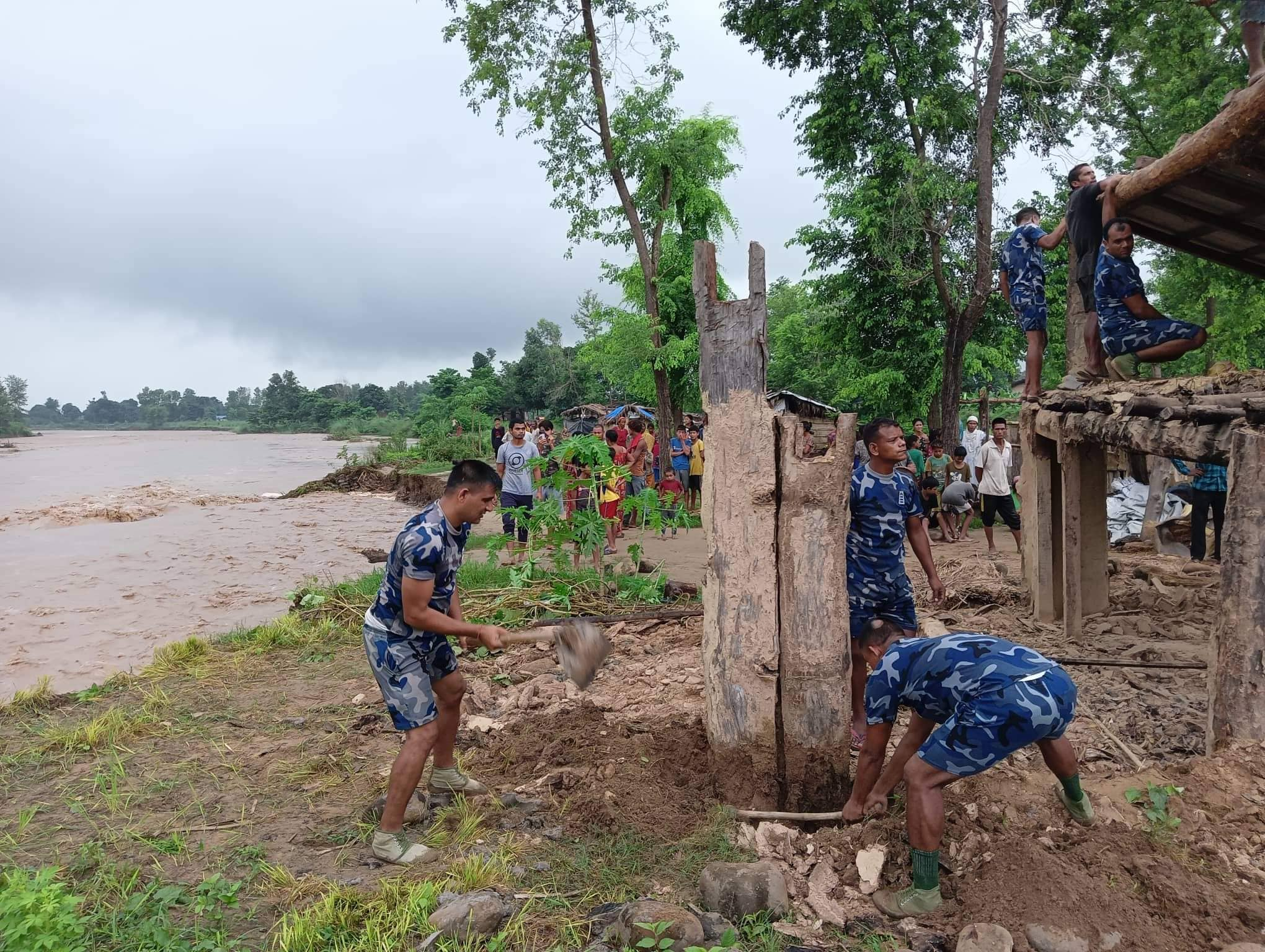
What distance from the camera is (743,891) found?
3.09 m

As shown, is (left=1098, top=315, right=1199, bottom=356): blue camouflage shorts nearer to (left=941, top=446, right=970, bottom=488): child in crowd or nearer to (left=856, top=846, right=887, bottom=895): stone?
(left=856, top=846, right=887, bottom=895): stone

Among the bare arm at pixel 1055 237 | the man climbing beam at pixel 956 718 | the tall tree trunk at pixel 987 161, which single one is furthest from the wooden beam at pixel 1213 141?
the tall tree trunk at pixel 987 161

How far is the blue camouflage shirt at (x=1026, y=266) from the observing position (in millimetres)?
6465

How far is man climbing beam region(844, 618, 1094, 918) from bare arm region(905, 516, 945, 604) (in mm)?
1206

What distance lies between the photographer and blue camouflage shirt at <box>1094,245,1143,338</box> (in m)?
5.48

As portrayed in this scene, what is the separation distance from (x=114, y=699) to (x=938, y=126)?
13.3 metres

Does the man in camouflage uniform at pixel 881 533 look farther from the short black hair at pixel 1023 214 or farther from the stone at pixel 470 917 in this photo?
the short black hair at pixel 1023 214

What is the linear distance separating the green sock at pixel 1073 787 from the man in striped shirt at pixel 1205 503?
6563 millimetres

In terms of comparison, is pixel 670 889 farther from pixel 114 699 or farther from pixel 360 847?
pixel 114 699

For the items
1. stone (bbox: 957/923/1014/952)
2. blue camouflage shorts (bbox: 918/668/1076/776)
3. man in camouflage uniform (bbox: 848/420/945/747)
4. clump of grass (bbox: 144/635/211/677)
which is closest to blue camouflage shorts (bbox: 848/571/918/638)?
man in camouflage uniform (bbox: 848/420/945/747)

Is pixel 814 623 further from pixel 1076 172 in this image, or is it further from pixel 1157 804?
pixel 1076 172

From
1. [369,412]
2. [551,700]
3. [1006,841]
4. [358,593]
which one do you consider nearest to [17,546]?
[358,593]

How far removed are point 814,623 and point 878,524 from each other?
0.82 m

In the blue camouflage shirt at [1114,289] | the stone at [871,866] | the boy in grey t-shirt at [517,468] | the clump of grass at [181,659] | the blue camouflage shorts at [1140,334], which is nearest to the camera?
the stone at [871,866]
